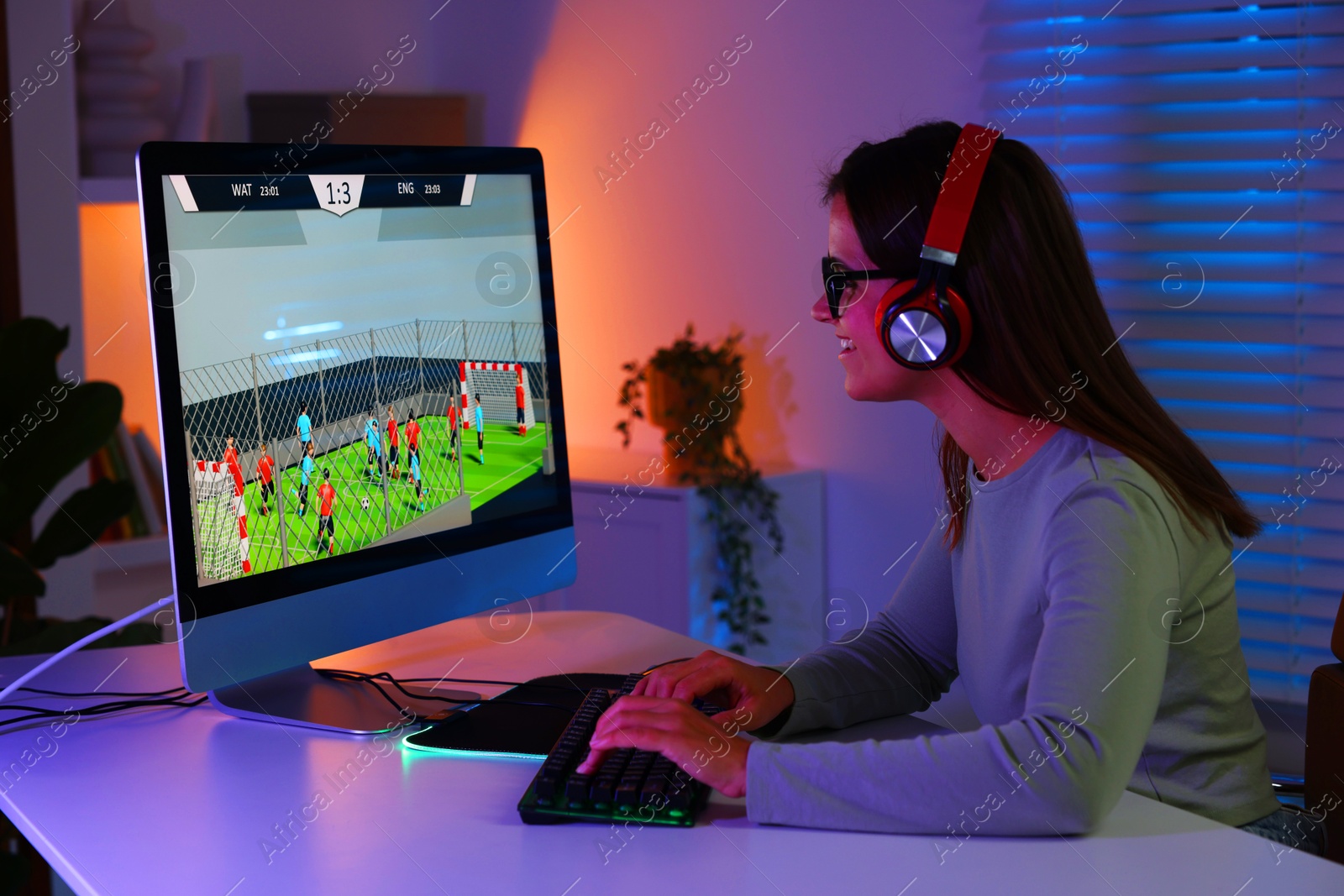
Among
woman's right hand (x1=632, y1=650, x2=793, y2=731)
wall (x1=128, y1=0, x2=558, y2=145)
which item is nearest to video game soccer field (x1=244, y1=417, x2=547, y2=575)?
woman's right hand (x1=632, y1=650, x2=793, y2=731)

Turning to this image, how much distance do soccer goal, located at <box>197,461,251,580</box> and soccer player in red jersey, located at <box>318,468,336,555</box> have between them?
83mm

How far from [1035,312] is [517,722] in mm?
656

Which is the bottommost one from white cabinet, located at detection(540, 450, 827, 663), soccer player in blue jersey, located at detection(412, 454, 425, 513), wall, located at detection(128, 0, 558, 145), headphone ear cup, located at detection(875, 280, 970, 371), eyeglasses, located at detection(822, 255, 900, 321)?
white cabinet, located at detection(540, 450, 827, 663)

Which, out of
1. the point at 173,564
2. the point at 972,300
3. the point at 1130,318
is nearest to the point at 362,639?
the point at 173,564

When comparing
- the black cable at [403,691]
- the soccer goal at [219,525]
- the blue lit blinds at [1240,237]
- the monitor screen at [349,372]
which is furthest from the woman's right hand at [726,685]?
the blue lit blinds at [1240,237]

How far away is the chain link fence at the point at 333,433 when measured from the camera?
45.1 inches

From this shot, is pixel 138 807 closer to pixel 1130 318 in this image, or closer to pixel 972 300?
pixel 972 300

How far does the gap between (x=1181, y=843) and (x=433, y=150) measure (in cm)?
102

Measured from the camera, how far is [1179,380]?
8.18 ft

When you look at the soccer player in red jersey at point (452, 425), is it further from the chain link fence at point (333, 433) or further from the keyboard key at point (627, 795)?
the keyboard key at point (627, 795)

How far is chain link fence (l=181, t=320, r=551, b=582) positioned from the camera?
3.76 ft

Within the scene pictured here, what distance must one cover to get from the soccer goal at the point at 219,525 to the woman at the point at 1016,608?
408 mm

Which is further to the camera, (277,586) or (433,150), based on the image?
(433,150)

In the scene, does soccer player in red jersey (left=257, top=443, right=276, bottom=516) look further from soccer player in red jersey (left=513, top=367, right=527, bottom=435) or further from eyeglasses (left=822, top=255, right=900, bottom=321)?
eyeglasses (left=822, top=255, right=900, bottom=321)
